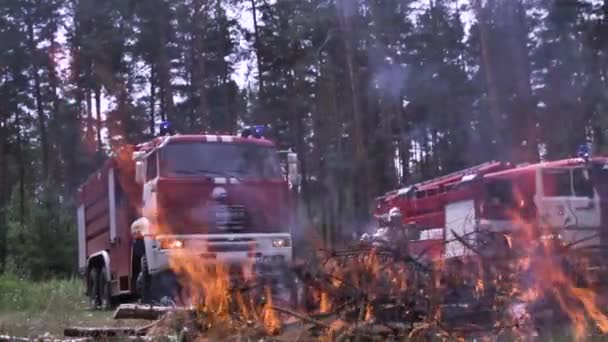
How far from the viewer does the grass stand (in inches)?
395

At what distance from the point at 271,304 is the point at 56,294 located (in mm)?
10379

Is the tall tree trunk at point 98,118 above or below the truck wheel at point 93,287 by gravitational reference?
above

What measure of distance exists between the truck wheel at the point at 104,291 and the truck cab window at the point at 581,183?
766cm

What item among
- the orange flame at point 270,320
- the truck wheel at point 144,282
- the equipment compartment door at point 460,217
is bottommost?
the orange flame at point 270,320

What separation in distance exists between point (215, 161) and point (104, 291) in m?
4.17

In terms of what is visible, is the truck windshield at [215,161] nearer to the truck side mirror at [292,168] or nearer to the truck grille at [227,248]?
the truck side mirror at [292,168]

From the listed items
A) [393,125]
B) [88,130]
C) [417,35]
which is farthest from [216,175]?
[88,130]

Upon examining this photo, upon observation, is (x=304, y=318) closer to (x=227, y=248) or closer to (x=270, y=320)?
(x=270, y=320)

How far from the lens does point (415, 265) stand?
7746mm

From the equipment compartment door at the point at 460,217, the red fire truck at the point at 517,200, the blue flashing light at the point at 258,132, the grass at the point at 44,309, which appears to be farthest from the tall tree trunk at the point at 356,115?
the blue flashing light at the point at 258,132

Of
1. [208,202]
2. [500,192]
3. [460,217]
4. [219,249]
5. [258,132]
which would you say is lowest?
[219,249]

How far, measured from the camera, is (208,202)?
447 inches

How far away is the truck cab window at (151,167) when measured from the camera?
38.2 ft

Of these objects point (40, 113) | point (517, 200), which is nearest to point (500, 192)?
point (517, 200)
